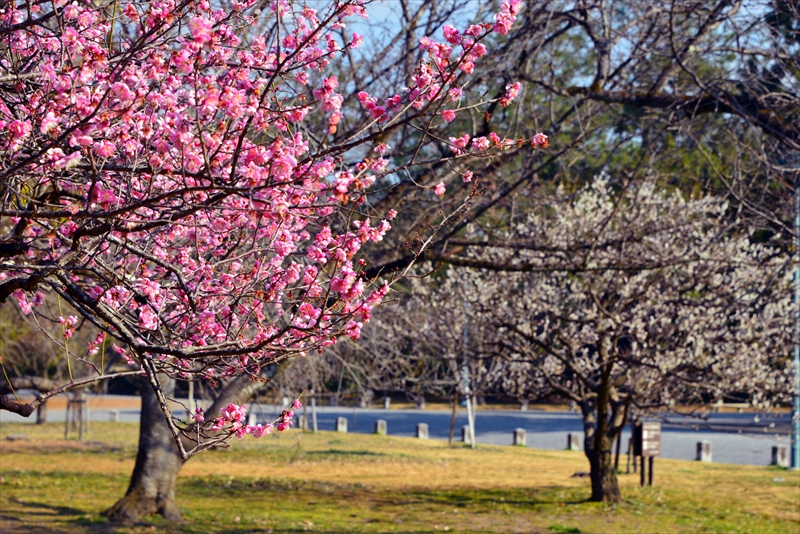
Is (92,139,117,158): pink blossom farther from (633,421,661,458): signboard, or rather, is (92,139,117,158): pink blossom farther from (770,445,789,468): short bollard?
(770,445,789,468): short bollard

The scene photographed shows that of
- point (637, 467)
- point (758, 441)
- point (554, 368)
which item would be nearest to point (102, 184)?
point (554, 368)

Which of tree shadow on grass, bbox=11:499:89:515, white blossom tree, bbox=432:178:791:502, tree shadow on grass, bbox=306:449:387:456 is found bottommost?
tree shadow on grass, bbox=306:449:387:456

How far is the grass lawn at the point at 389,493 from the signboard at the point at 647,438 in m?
0.69

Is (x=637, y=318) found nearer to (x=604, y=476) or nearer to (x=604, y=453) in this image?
(x=604, y=453)

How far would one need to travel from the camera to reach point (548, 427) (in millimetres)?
29469

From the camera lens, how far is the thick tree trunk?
10.6 meters

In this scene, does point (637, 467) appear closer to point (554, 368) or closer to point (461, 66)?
point (554, 368)

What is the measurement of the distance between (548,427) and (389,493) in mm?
16648

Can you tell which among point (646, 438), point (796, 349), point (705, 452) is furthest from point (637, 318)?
point (705, 452)

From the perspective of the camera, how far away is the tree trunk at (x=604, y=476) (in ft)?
39.7

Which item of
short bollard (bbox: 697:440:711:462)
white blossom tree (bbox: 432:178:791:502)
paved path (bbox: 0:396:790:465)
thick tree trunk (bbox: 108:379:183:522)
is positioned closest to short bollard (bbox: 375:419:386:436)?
paved path (bbox: 0:396:790:465)

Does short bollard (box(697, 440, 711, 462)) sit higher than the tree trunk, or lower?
lower

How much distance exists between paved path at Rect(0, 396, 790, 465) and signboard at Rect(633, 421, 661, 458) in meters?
4.64

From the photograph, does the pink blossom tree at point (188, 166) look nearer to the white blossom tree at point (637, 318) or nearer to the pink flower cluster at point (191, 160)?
the pink flower cluster at point (191, 160)
